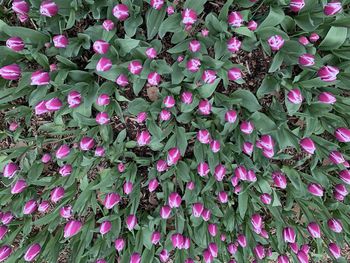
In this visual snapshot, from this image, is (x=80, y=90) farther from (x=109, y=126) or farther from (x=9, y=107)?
(x=9, y=107)

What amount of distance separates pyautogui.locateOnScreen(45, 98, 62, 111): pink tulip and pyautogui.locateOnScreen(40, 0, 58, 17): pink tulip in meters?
0.47

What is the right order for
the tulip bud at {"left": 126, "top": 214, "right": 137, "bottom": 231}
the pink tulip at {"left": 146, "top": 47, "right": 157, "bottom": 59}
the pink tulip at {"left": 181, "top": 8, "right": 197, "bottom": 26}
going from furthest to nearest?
the tulip bud at {"left": 126, "top": 214, "right": 137, "bottom": 231} < the pink tulip at {"left": 146, "top": 47, "right": 157, "bottom": 59} < the pink tulip at {"left": 181, "top": 8, "right": 197, "bottom": 26}

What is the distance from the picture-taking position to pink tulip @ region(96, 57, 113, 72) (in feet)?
7.00

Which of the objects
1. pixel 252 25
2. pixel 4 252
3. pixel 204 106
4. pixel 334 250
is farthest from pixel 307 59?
pixel 4 252

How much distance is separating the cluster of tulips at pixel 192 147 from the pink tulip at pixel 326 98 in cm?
1

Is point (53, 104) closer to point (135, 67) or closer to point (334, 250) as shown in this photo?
point (135, 67)

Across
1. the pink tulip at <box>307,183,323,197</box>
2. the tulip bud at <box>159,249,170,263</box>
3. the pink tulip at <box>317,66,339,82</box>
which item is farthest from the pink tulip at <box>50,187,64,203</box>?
the pink tulip at <box>317,66,339,82</box>

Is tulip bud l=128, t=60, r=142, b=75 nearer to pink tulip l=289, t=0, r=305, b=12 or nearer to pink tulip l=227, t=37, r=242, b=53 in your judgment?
pink tulip l=227, t=37, r=242, b=53

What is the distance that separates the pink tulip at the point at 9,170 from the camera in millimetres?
2537

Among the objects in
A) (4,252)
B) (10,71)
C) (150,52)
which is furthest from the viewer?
(4,252)

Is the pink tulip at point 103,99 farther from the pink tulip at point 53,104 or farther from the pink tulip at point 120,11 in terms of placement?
the pink tulip at point 120,11

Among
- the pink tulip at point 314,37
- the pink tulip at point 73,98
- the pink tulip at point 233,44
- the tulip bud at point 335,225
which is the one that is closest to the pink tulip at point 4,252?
the pink tulip at point 73,98

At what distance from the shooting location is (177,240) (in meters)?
2.57

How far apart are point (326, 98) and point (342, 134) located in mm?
289
